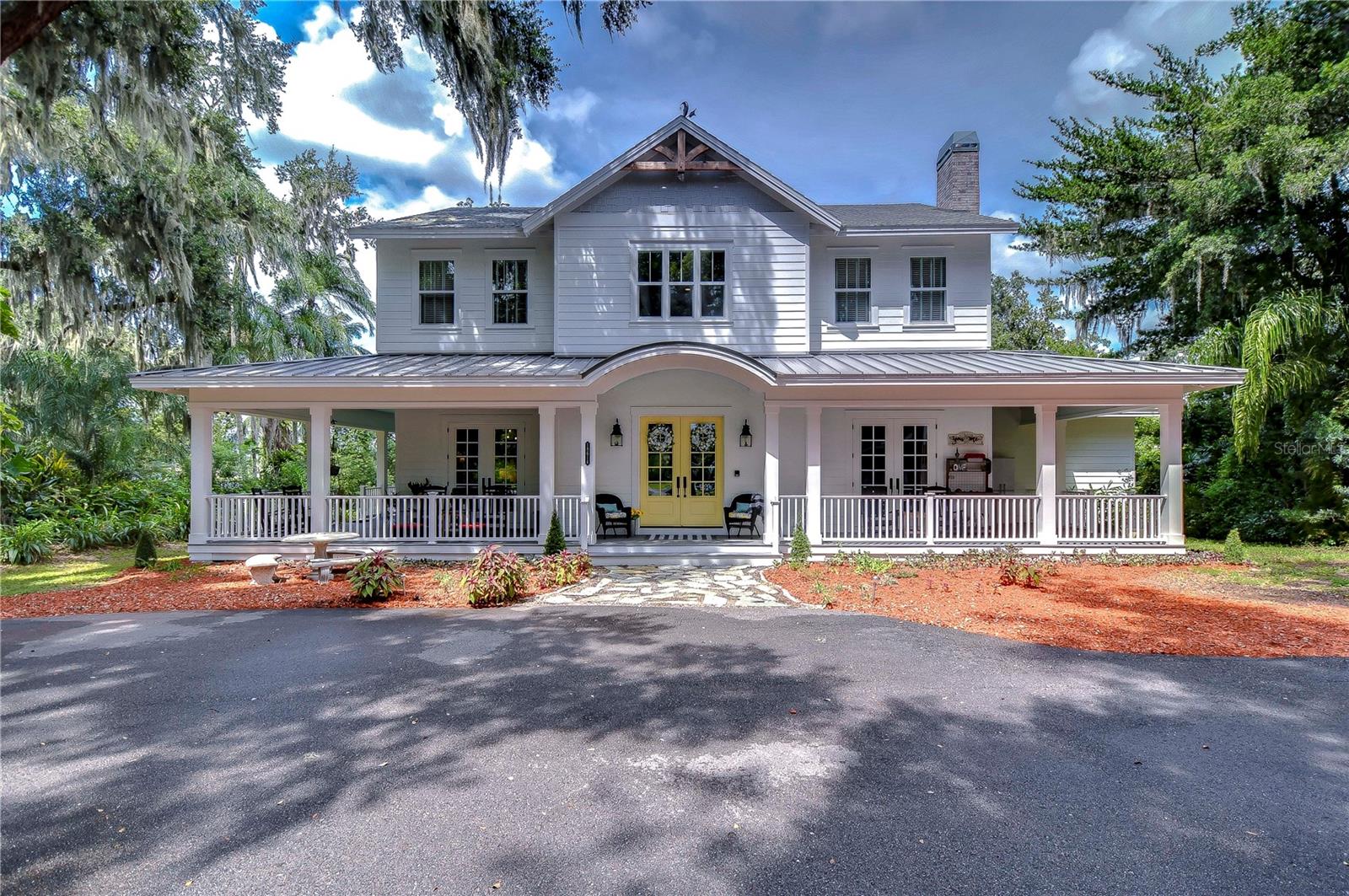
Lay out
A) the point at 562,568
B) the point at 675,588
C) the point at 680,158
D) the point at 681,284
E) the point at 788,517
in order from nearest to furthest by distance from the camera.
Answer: the point at 675,588 < the point at 562,568 < the point at 788,517 < the point at 680,158 < the point at 681,284

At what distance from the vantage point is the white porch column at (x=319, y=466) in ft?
35.0

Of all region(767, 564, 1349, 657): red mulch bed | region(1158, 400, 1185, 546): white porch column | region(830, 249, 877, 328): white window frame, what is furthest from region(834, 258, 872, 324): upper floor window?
region(767, 564, 1349, 657): red mulch bed

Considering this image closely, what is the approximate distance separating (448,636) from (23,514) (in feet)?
41.7

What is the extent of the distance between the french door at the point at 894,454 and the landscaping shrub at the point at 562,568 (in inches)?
252

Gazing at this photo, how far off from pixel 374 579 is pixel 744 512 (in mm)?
6402

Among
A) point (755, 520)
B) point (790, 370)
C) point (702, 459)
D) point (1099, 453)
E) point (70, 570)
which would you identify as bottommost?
point (70, 570)

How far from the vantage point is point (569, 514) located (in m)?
11.0

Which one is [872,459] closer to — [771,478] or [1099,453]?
[771,478]

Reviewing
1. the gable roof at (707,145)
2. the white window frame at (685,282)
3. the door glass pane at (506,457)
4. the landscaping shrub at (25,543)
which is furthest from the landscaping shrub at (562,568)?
the landscaping shrub at (25,543)

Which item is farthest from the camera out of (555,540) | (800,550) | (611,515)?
(611,515)

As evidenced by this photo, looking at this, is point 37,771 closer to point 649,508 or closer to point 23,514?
point 649,508

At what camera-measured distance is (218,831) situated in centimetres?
300

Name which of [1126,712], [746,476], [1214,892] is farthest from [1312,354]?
[1214,892]
